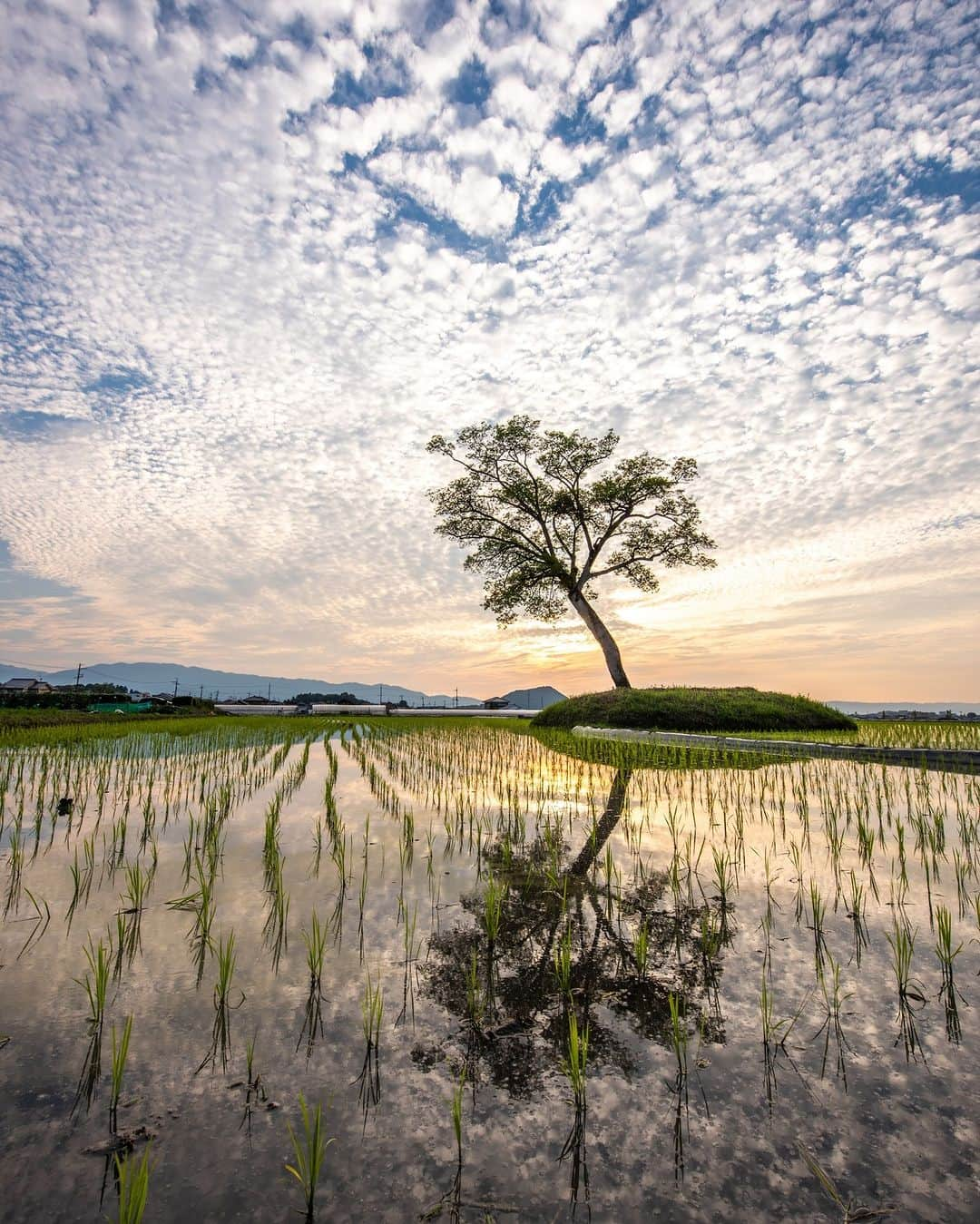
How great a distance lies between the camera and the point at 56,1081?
69.1 inches

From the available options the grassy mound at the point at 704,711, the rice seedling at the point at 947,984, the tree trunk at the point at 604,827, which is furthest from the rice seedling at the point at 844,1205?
the grassy mound at the point at 704,711

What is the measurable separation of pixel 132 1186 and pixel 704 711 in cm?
1878

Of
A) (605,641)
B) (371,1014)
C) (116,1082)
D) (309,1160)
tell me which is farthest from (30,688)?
(309,1160)

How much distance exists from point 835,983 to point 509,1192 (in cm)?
153

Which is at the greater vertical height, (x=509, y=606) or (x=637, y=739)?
(x=509, y=606)

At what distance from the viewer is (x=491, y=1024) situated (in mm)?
2102

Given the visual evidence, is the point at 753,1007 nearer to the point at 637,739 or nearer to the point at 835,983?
the point at 835,983

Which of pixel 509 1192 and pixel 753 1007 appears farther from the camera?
pixel 753 1007

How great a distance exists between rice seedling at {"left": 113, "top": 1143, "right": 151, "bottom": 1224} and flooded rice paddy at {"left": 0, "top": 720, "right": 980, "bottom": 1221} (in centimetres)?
1

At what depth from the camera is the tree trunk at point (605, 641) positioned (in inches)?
913

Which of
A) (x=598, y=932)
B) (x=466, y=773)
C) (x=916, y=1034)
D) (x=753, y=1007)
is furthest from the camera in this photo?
(x=466, y=773)

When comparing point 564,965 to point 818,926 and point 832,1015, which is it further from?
point 818,926

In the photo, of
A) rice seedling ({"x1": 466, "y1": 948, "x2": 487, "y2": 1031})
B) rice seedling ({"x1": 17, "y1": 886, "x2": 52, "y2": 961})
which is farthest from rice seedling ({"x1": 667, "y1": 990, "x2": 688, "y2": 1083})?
rice seedling ({"x1": 17, "y1": 886, "x2": 52, "y2": 961})

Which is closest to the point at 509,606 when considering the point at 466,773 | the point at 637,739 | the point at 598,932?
the point at 637,739
